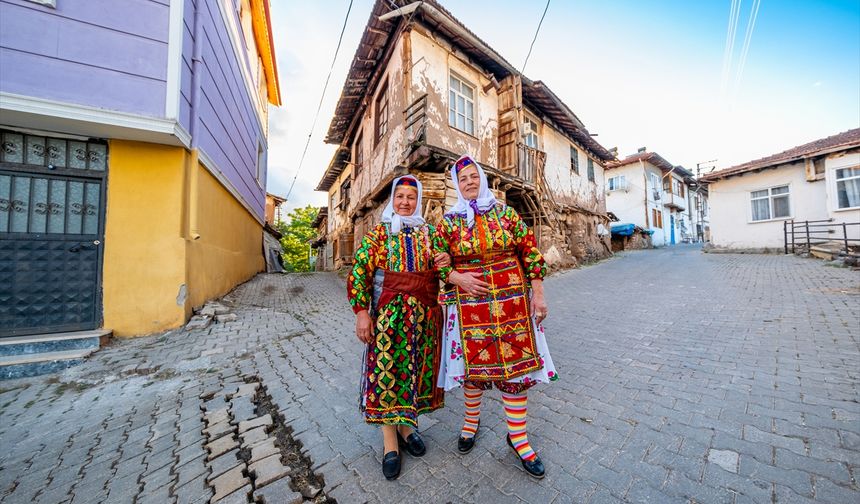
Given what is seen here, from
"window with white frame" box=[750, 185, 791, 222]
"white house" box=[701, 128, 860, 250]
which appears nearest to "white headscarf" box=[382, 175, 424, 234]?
"white house" box=[701, 128, 860, 250]

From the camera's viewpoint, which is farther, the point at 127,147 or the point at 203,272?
the point at 203,272

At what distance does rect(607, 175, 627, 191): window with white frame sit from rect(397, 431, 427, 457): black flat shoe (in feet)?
90.9

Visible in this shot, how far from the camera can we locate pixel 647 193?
2362cm

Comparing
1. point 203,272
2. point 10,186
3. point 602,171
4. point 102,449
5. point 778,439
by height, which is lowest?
point 102,449

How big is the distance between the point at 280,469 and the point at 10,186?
17.8ft

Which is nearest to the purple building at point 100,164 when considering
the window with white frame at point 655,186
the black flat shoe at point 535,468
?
the black flat shoe at point 535,468

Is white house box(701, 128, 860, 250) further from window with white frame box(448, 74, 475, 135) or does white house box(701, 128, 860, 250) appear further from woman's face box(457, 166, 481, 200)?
woman's face box(457, 166, 481, 200)

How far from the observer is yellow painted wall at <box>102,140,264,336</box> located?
4.43 meters

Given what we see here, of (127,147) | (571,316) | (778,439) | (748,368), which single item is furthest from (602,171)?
(127,147)

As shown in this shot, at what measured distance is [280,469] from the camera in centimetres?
192

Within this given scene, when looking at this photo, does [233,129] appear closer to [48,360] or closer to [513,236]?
[48,360]

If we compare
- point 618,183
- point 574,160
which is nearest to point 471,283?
point 574,160

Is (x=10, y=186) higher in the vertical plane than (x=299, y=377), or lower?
higher

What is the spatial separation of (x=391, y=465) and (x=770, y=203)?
1848cm
